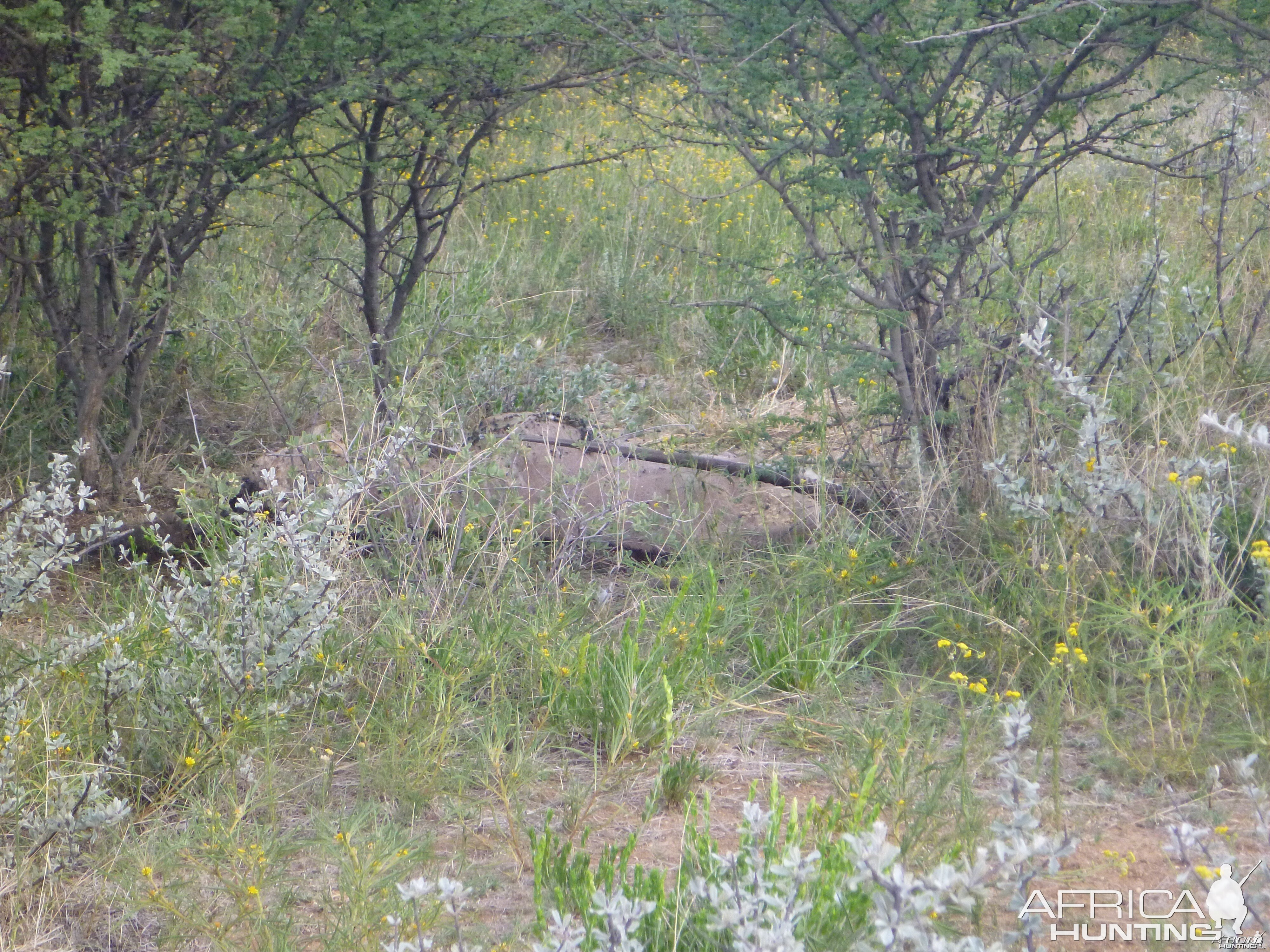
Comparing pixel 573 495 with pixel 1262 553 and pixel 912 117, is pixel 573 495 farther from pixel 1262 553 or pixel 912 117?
pixel 1262 553

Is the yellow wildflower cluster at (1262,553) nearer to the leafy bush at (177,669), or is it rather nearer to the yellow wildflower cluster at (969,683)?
the yellow wildflower cluster at (969,683)

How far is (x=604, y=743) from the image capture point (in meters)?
2.94

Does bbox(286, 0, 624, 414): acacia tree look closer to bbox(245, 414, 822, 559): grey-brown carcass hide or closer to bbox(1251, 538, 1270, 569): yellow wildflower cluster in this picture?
bbox(245, 414, 822, 559): grey-brown carcass hide

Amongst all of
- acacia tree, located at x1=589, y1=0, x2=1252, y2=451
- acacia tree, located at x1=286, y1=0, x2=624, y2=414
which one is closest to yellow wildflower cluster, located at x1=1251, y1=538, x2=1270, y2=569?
acacia tree, located at x1=589, y1=0, x2=1252, y2=451

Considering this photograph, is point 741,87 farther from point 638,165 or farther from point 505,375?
point 638,165

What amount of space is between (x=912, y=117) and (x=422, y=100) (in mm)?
1753

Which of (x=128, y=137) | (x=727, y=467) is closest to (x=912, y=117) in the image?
(x=727, y=467)

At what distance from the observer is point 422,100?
4355 millimetres

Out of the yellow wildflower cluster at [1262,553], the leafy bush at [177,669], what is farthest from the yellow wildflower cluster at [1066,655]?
the leafy bush at [177,669]

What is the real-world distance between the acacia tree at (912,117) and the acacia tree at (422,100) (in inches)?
19.5

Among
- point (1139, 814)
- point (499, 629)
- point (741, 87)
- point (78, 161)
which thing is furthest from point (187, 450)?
point (1139, 814)

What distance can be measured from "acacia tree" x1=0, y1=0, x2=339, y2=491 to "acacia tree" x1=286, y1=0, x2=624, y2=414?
0.68 feet

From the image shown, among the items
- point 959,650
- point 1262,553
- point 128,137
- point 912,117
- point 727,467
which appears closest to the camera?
point 1262,553

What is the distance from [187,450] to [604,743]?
270cm
